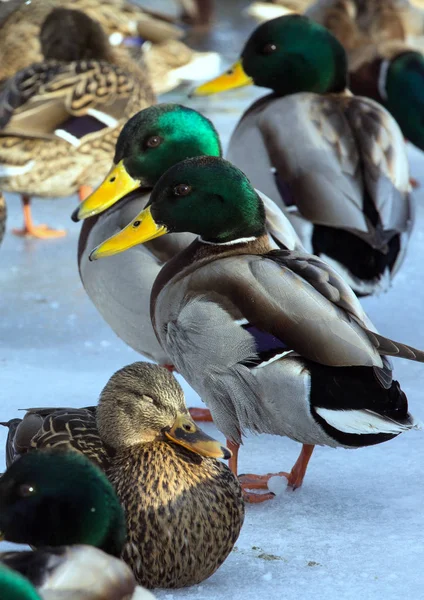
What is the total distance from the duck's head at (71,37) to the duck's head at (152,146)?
8.46 ft

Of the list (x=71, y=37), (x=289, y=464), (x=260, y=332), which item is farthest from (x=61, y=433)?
(x=71, y=37)

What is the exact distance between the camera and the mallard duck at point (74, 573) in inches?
80.3

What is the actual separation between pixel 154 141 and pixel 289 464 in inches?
44.6

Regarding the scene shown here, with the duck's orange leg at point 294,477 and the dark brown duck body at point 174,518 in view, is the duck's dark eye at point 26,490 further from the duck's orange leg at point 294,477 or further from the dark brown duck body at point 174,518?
the duck's orange leg at point 294,477

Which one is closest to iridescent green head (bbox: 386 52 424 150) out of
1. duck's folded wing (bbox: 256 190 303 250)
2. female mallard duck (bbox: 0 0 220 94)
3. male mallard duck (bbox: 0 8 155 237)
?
male mallard duck (bbox: 0 8 155 237)

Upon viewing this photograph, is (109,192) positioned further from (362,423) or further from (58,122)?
(58,122)

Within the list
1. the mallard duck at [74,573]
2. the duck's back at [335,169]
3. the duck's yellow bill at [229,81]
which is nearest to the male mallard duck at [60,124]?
the duck's yellow bill at [229,81]

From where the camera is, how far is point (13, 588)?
5.84 ft

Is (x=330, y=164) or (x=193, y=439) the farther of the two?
(x=330, y=164)

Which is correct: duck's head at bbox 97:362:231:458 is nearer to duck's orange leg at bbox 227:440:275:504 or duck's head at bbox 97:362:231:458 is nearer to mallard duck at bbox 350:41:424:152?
duck's orange leg at bbox 227:440:275:504

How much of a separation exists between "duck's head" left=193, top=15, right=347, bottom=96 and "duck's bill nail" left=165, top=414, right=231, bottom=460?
2.42 m

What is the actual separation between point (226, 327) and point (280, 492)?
20.2 inches

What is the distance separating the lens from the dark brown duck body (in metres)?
2.62

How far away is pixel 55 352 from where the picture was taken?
4.29 meters
